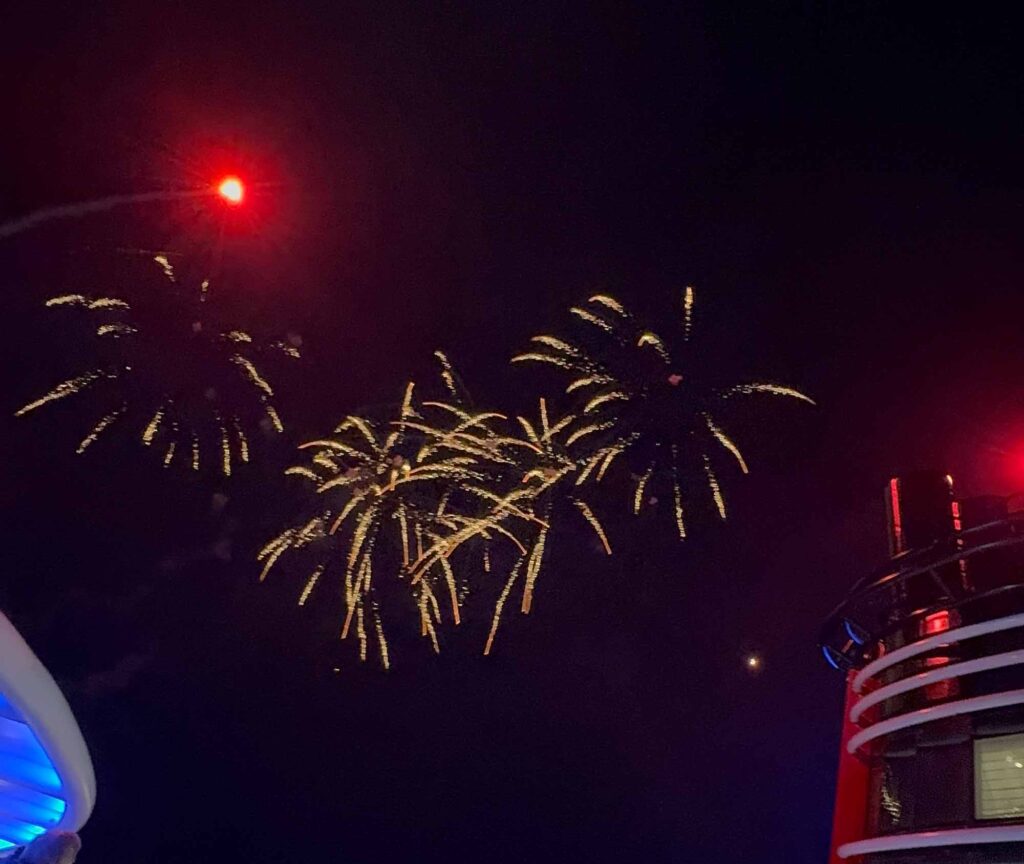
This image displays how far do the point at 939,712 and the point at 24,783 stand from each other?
17.8 metres

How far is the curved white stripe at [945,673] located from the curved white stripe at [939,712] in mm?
282

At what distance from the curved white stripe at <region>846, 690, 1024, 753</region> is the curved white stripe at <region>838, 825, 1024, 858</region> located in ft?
4.09

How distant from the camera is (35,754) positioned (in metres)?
18.8

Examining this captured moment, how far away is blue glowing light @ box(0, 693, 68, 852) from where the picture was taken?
700 inches

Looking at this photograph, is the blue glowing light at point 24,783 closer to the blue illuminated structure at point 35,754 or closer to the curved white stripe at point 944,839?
the blue illuminated structure at point 35,754

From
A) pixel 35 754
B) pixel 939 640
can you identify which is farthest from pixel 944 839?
pixel 35 754

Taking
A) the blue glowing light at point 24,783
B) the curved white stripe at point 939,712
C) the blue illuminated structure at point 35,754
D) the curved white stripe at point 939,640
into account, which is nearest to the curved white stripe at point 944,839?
the curved white stripe at point 939,712

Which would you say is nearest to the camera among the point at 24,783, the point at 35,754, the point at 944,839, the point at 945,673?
the point at 944,839

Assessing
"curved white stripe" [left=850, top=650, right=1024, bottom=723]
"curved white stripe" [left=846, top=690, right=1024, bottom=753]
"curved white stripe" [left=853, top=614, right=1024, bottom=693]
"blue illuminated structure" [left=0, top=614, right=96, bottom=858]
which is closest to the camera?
"curved white stripe" [left=850, top=650, right=1024, bottom=723]

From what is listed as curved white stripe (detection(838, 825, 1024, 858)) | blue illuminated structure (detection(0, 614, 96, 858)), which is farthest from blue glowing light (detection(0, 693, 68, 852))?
curved white stripe (detection(838, 825, 1024, 858))

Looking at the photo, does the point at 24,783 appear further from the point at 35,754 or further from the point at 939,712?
the point at 939,712

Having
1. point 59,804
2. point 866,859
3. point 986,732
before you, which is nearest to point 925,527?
point 986,732

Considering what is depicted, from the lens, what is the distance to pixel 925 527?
14.5 metres

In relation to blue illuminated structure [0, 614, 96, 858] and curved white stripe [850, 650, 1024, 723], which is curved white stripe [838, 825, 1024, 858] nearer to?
curved white stripe [850, 650, 1024, 723]
